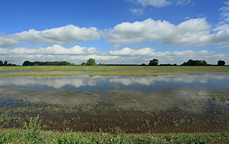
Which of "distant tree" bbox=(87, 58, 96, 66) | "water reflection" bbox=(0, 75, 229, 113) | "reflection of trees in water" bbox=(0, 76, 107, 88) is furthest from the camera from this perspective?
"distant tree" bbox=(87, 58, 96, 66)

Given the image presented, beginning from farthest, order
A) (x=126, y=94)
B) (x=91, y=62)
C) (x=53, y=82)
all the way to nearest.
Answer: (x=91, y=62), (x=53, y=82), (x=126, y=94)

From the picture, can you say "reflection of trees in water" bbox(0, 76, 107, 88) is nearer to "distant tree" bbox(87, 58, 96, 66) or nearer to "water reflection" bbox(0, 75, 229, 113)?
"water reflection" bbox(0, 75, 229, 113)

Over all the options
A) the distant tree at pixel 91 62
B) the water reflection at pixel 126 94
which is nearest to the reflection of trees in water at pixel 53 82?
the water reflection at pixel 126 94

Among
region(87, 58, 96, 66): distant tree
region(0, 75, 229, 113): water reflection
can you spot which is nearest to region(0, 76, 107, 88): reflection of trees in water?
region(0, 75, 229, 113): water reflection

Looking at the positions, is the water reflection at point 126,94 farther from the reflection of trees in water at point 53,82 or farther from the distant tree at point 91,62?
the distant tree at point 91,62

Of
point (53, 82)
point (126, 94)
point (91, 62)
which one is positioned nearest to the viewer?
point (126, 94)

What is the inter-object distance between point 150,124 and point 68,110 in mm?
8478

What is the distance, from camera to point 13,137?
6730mm

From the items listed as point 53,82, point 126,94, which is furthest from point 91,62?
point 126,94

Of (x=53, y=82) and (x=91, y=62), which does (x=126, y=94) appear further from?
(x=91, y=62)

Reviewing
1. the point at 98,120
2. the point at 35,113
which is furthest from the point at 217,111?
the point at 35,113

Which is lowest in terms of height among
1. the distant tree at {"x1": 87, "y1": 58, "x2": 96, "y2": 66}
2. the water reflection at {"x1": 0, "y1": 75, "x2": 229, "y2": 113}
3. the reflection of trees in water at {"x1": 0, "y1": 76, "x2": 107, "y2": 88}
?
the water reflection at {"x1": 0, "y1": 75, "x2": 229, "y2": 113}

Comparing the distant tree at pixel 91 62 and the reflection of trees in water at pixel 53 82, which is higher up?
the distant tree at pixel 91 62

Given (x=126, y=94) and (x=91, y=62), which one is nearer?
(x=126, y=94)
